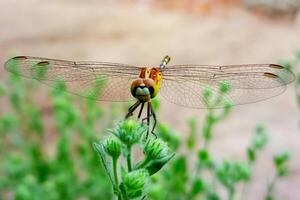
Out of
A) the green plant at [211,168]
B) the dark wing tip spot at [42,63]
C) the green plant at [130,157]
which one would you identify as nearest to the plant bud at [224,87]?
the green plant at [211,168]

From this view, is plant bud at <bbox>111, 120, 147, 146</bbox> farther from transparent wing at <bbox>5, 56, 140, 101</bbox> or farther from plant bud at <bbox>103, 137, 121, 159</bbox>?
transparent wing at <bbox>5, 56, 140, 101</bbox>

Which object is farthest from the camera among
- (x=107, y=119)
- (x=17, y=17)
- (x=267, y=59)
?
(x=17, y=17)

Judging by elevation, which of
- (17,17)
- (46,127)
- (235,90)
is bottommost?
(46,127)

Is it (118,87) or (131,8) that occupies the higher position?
(131,8)

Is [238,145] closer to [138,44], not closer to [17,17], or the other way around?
[138,44]

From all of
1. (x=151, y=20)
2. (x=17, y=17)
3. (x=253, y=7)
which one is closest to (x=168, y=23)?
(x=151, y=20)

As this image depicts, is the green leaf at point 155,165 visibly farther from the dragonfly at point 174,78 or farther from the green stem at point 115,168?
the dragonfly at point 174,78
